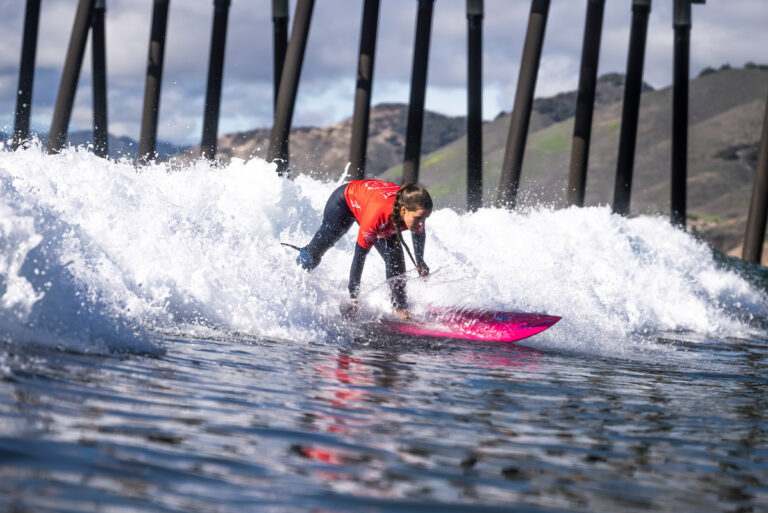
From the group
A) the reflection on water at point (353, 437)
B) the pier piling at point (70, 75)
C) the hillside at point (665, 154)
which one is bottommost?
the reflection on water at point (353, 437)

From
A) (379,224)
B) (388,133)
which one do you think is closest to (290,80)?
(379,224)

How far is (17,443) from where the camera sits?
290 cm

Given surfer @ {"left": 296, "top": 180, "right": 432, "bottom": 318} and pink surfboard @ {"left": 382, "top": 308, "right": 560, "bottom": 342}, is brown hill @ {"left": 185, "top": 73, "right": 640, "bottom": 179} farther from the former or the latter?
pink surfboard @ {"left": 382, "top": 308, "right": 560, "bottom": 342}

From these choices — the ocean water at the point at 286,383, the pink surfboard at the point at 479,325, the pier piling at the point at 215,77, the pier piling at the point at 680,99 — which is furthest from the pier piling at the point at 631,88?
the pink surfboard at the point at 479,325

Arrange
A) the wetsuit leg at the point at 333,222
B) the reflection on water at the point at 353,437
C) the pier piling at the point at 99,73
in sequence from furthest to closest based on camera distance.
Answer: the pier piling at the point at 99,73
the wetsuit leg at the point at 333,222
the reflection on water at the point at 353,437

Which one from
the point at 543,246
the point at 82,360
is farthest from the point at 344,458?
the point at 543,246

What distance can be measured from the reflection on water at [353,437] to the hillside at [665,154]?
8496 cm

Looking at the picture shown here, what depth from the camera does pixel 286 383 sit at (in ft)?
15.3

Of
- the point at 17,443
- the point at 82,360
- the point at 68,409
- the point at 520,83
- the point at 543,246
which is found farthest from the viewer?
the point at 520,83

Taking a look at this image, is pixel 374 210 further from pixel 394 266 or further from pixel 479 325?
pixel 479 325

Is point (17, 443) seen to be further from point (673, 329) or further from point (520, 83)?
point (520, 83)

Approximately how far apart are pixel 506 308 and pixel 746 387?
294 cm

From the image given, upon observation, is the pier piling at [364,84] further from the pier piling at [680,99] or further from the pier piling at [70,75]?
the pier piling at [680,99]

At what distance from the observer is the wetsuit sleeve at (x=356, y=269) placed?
7148 millimetres
